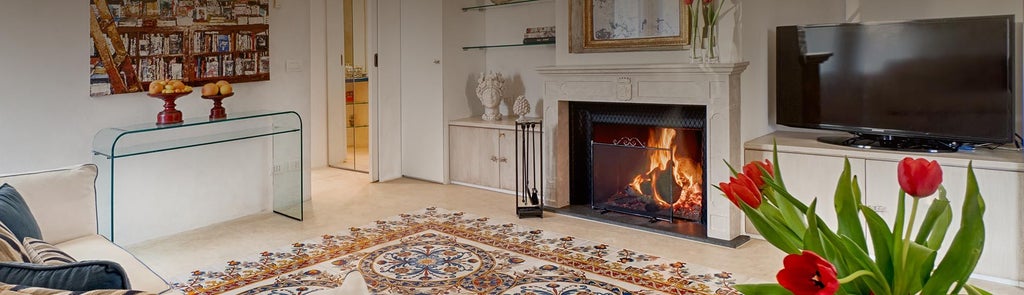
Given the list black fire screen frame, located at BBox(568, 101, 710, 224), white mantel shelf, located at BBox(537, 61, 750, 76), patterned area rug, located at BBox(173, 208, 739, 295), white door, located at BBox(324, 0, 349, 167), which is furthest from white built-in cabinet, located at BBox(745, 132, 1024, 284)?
white door, located at BBox(324, 0, 349, 167)

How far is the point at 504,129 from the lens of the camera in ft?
18.7

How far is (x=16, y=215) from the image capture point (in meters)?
2.12

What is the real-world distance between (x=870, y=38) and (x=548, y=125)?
206 centimetres

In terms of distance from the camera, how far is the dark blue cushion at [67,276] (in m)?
1.39

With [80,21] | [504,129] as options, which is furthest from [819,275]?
[504,129]

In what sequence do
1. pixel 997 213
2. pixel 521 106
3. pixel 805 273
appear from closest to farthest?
pixel 805 273 → pixel 997 213 → pixel 521 106

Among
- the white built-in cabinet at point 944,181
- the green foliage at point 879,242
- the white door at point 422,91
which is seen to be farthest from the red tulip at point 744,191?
the white door at point 422,91

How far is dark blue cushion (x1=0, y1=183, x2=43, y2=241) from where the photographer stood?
2043mm

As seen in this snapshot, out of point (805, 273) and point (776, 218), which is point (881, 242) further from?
point (805, 273)

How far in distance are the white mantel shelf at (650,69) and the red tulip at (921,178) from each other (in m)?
3.30

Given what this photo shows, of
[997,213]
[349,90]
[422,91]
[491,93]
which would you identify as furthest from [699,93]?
[349,90]

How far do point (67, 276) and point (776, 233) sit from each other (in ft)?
4.15

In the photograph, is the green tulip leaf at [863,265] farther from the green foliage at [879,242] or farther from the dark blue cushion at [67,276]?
the dark blue cushion at [67,276]

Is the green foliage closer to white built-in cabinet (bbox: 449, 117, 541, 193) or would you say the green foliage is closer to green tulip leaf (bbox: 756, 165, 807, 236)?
green tulip leaf (bbox: 756, 165, 807, 236)
